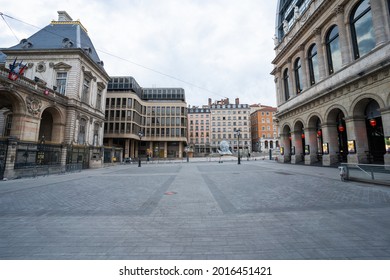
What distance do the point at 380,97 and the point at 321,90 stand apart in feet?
21.3

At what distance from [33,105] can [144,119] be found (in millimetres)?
35034

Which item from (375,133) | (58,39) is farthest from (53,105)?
(375,133)

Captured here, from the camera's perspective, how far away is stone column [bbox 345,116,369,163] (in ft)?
47.5

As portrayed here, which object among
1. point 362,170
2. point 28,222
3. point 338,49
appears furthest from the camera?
point 338,49

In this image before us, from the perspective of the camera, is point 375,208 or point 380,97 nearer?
point 375,208

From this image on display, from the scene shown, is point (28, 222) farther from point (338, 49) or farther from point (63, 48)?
point (63, 48)

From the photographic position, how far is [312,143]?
20719 mm

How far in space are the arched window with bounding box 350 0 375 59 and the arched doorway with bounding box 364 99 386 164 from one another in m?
4.76

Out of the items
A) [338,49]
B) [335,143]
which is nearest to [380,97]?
[335,143]

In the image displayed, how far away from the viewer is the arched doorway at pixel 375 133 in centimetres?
1438

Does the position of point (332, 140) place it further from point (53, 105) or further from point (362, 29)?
point (53, 105)

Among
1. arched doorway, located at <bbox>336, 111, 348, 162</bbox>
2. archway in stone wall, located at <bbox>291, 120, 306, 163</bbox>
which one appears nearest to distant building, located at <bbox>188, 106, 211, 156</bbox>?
archway in stone wall, located at <bbox>291, 120, 306, 163</bbox>

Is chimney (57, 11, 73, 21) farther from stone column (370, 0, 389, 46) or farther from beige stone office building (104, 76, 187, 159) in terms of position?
stone column (370, 0, 389, 46)

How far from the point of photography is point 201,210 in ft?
17.1
